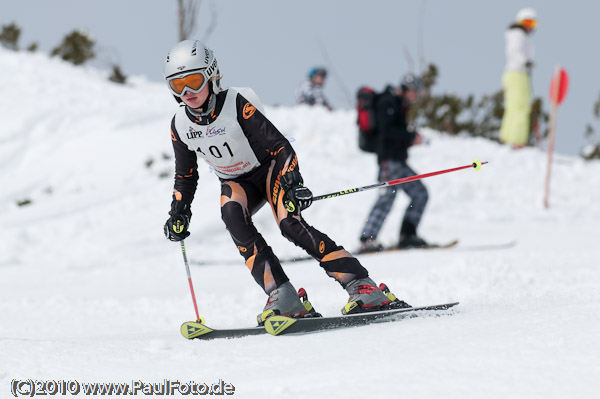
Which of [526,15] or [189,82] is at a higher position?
[526,15]

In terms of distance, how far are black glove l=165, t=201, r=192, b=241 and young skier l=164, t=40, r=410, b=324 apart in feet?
0.90

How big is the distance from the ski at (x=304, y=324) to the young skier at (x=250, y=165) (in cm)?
9

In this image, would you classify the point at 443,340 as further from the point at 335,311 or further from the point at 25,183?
the point at 25,183

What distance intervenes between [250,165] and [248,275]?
3611 mm

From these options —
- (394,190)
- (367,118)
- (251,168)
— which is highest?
(367,118)

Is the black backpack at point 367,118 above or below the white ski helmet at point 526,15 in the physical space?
below

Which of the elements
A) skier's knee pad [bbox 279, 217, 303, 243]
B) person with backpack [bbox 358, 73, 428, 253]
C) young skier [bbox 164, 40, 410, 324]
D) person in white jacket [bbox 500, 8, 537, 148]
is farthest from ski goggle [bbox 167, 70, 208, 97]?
person in white jacket [bbox 500, 8, 537, 148]

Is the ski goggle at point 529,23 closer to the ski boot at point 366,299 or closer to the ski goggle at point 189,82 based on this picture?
the ski boot at point 366,299

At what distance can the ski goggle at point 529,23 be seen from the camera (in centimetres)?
1418

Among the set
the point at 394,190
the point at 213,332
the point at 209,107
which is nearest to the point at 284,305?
the point at 213,332

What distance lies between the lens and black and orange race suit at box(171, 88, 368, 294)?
11.9ft

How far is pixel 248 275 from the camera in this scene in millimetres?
7223

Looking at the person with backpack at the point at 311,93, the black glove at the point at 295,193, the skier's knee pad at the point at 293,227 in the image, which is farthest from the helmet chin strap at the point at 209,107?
the person with backpack at the point at 311,93

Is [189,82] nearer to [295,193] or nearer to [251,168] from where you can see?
[251,168]
